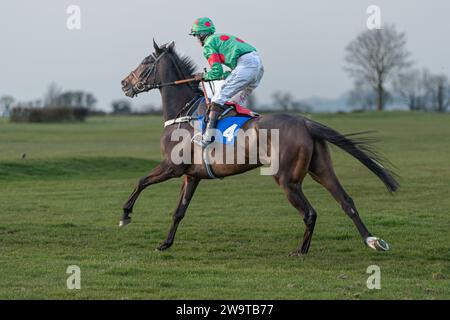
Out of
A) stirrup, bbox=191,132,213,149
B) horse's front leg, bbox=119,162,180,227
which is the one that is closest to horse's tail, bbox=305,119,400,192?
stirrup, bbox=191,132,213,149

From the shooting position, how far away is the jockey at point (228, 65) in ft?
36.4

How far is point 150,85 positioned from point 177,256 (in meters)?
2.77

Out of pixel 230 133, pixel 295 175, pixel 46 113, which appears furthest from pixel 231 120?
pixel 46 113

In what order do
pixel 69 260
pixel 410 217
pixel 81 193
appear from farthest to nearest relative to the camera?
1. pixel 81 193
2. pixel 410 217
3. pixel 69 260

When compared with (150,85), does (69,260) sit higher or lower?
lower

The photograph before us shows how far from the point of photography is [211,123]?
11062 mm

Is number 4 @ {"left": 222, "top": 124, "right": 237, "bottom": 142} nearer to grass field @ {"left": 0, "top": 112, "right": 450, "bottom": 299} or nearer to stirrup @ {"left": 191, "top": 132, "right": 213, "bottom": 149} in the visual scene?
stirrup @ {"left": 191, "top": 132, "right": 213, "bottom": 149}

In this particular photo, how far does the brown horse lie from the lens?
10.7 m

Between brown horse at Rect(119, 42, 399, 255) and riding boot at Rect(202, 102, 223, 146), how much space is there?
0.34 metres

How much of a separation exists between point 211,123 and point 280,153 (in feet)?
3.51
